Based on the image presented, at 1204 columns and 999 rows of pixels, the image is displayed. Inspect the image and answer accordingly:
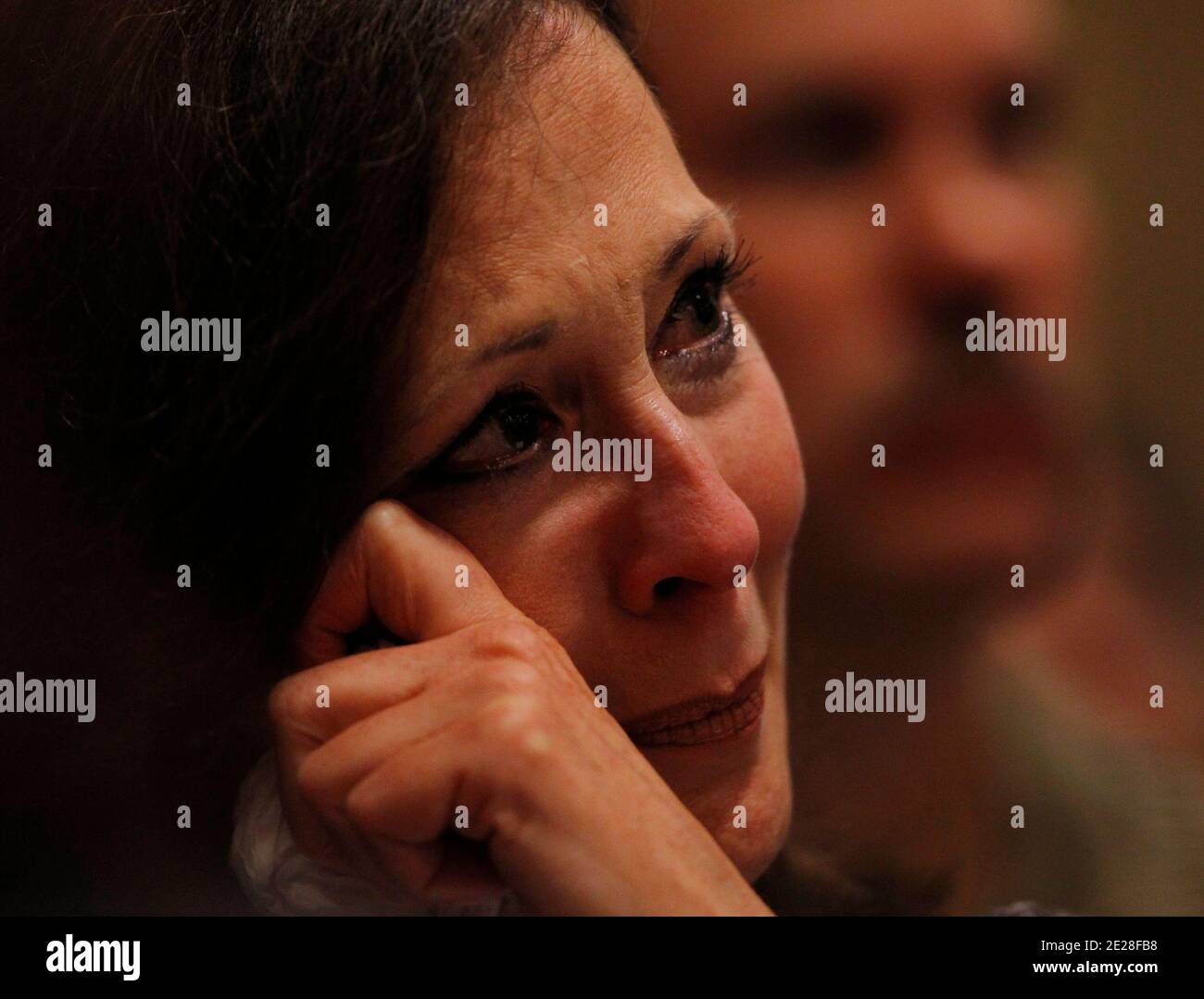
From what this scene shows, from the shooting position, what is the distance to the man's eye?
2.42 ft

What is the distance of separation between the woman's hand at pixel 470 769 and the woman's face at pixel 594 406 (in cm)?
5

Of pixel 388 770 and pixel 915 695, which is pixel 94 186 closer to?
pixel 388 770

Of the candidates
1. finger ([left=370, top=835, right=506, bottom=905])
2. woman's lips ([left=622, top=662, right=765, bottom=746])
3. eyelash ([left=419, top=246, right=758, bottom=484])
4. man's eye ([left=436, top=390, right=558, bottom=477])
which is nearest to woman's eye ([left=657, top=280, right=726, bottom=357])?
eyelash ([left=419, top=246, right=758, bottom=484])

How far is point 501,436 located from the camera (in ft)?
2.45

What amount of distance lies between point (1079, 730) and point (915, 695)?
0.58ft

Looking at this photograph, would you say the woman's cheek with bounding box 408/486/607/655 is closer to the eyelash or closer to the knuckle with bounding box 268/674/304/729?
the eyelash

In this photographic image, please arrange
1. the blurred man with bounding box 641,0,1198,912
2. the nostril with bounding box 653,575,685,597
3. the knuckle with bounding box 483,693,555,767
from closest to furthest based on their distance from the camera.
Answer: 1. the knuckle with bounding box 483,693,555,767
2. the nostril with bounding box 653,575,685,597
3. the blurred man with bounding box 641,0,1198,912

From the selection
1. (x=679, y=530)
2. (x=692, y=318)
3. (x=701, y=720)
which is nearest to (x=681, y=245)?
(x=692, y=318)

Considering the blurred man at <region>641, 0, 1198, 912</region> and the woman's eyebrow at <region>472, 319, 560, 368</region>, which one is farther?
the blurred man at <region>641, 0, 1198, 912</region>

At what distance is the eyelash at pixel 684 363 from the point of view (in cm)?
74

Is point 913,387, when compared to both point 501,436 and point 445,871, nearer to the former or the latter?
point 501,436
